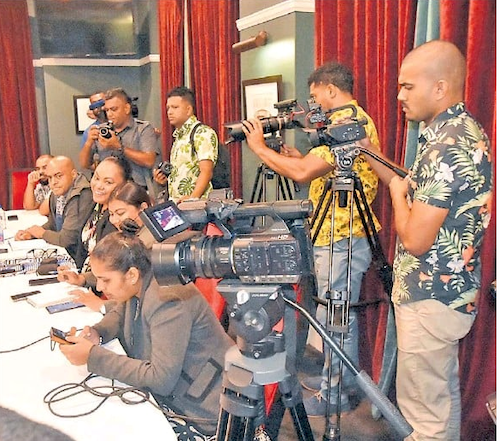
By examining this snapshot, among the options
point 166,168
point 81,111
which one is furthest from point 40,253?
point 81,111

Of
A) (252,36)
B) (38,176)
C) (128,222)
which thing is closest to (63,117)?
(38,176)

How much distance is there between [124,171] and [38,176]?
70.3 inches

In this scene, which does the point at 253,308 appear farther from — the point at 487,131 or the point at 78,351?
the point at 487,131

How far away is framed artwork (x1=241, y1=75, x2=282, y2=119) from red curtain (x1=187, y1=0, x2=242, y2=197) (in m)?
0.17

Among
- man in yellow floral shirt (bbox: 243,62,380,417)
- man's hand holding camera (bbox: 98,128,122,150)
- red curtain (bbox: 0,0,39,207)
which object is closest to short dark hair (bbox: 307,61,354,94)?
man in yellow floral shirt (bbox: 243,62,380,417)

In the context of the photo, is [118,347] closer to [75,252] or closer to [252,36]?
[75,252]

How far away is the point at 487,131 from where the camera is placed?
1.72 metres

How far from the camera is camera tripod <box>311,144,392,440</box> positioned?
5.44ft

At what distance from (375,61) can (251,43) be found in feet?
3.40

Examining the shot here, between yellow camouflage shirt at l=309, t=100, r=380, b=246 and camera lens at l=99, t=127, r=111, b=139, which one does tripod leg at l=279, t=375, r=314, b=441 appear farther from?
camera lens at l=99, t=127, r=111, b=139

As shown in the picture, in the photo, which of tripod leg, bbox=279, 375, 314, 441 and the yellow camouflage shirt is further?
the yellow camouflage shirt

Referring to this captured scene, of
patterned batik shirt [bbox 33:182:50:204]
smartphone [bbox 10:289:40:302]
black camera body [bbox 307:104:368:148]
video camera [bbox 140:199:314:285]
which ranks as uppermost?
black camera body [bbox 307:104:368:148]

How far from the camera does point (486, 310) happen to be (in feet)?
5.82

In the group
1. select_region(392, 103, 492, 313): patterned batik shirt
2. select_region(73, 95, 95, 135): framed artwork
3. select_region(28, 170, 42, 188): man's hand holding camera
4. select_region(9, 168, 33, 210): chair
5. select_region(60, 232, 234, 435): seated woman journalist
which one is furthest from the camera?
select_region(73, 95, 95, 135): framed artwork
